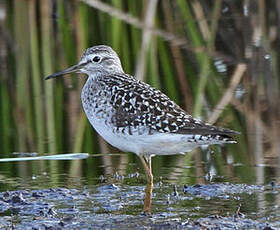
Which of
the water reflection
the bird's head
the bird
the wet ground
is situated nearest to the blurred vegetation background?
the water reflection

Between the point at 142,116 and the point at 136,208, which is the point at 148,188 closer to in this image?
the point at 136,208

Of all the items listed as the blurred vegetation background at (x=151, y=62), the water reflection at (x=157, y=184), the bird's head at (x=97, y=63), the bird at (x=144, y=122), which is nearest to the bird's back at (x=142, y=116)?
the bird at (x=144, y=122)

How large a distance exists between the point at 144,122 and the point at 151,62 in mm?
4845

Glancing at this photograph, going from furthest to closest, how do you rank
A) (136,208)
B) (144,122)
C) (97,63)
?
1. (97,63)
2. (144,122)
3. (136,208)

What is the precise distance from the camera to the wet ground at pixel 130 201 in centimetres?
611

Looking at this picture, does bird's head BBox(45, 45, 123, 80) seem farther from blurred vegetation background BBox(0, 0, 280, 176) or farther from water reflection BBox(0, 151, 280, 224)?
blurred vegetation background BBox(0, 0, 280, 176)

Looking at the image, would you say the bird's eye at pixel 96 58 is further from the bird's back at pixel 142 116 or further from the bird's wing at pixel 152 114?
the bird's wing at pixel 152 114

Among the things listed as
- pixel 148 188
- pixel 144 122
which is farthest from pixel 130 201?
pixel 144 122

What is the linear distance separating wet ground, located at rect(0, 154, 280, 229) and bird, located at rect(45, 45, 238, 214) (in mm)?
325

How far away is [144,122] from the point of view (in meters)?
6.79

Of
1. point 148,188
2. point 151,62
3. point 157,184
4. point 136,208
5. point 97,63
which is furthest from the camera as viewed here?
point 151,62

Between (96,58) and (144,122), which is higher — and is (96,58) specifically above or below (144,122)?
above

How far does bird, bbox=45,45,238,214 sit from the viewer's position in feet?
22.0

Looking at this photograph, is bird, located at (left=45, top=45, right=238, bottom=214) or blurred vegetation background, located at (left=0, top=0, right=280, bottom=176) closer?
bird, located at (left=45, top=45, right=238, bottom=214)
